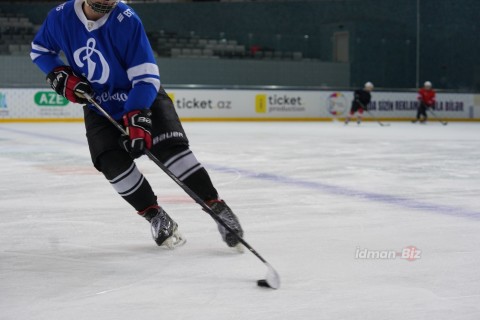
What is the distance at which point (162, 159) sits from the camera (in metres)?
2.87

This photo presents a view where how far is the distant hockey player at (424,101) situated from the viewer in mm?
16516

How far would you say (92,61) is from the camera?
2789mm

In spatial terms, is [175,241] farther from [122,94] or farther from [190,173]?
[122,94]

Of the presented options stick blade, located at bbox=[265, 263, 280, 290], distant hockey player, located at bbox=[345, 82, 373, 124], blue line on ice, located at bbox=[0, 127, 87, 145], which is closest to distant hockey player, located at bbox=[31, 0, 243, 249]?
stick blade, located at bbox=[265, 263, 280, 290]

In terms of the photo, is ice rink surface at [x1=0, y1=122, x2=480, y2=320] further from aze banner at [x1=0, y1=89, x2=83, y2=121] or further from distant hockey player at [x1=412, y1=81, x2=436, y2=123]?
distant hockey player at [x1=412, y1=81, x2=436, y2=123]

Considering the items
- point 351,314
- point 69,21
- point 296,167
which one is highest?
point 69,21

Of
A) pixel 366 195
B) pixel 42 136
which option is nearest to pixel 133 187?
pixel 366 195

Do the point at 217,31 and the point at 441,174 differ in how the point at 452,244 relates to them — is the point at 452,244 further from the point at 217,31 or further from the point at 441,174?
the point at 217,31

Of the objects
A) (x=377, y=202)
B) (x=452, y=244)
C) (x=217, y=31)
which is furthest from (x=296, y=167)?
(x=217, y=31)

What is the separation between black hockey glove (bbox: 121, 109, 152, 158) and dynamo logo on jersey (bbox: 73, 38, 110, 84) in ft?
0.71

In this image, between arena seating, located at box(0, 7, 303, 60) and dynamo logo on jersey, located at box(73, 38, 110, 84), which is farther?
arena seating, located at box(0, 7, 303, 60)

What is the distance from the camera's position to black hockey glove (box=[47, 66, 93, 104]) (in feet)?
9.15

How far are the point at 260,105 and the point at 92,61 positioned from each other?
43.2ft

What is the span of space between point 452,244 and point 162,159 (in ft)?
3.79
